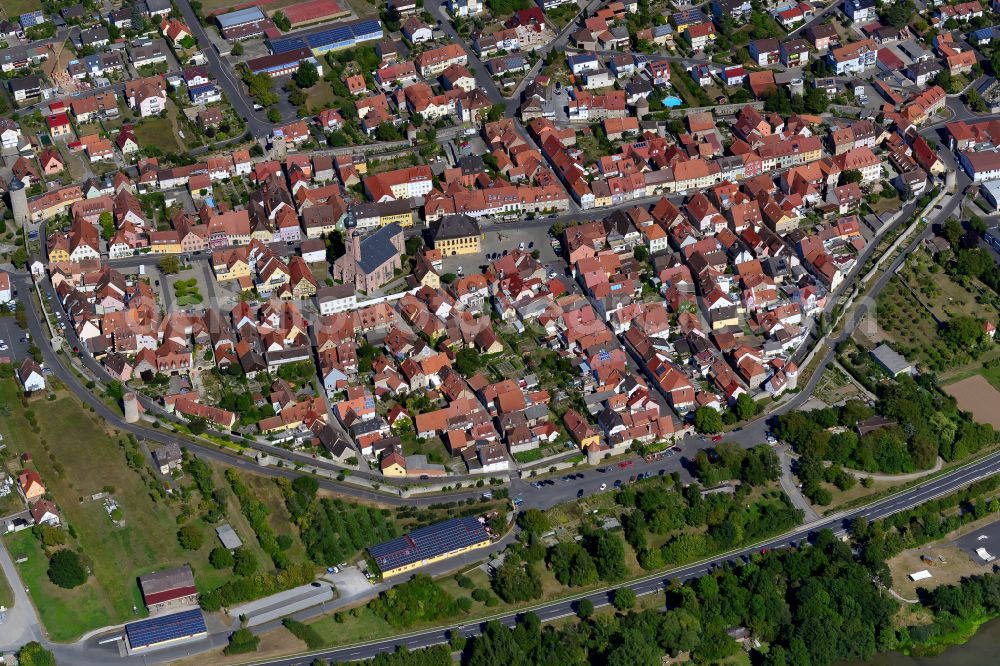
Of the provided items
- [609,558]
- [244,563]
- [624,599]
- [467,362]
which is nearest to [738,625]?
[624,599]

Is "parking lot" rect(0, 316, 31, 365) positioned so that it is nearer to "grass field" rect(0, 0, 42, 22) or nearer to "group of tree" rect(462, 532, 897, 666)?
"group of tree" rect(462, 532, 897, 666)

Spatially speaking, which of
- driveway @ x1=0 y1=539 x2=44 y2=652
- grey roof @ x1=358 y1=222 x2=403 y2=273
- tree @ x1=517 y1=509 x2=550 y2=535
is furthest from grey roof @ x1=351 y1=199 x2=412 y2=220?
driveway @ x1=0 y1=539 x2=44 y2=652

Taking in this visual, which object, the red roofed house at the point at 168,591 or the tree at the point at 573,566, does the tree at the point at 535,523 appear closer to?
the tree at the point at 573,566

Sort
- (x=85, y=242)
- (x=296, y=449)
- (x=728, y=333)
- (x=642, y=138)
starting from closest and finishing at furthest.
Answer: (x=296, y=449), (x=728, y=333), (x=85, y=242), (x=642, y=138)

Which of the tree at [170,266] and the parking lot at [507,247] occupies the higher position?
the tree at [170,266]

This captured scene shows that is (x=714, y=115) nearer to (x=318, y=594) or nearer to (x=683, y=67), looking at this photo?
(x=683, y=67)

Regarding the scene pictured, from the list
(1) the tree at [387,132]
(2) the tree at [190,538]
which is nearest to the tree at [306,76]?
(1) the tree at [387,132]

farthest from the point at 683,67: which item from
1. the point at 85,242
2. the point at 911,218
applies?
→ the point at 85,242
